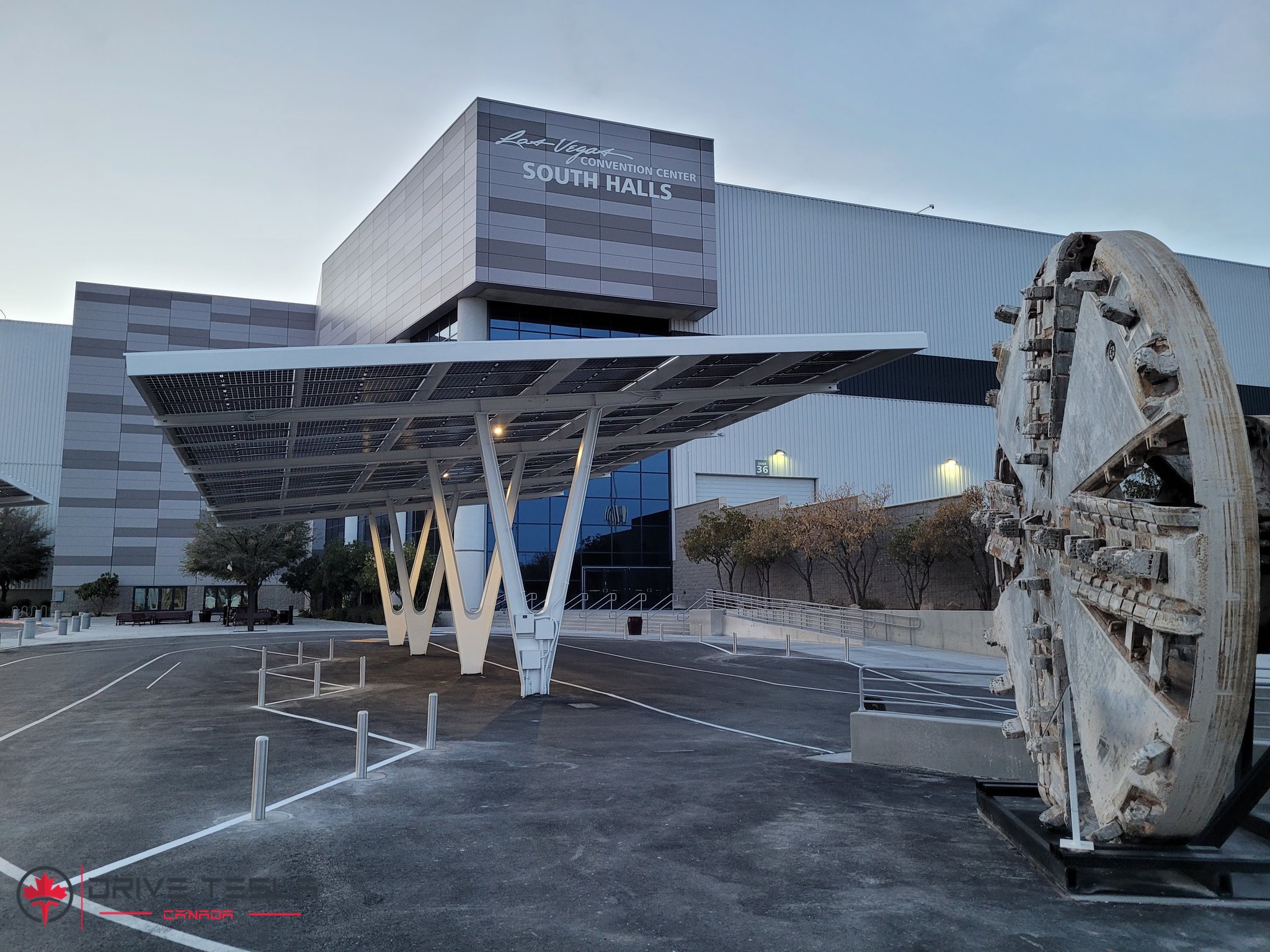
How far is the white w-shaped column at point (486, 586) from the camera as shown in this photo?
63.8 feet

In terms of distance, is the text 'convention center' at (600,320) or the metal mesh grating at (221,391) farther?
the text 'convention center' at (600,320)

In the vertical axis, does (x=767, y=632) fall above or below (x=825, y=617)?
below

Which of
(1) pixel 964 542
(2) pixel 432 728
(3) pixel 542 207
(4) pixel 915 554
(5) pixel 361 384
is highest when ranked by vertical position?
(3) pixel 542 207

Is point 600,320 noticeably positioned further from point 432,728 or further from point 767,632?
point 432,728

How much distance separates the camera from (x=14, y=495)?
44594 millimetres

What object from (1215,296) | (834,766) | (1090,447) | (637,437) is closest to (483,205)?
(637,437)

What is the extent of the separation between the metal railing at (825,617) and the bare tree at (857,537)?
4.52ft

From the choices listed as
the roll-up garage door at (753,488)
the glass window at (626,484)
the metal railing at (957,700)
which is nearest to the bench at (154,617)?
the glass window at (626,484)

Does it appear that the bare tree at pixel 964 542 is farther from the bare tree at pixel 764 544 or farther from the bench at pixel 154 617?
the bench at pixel 154 617

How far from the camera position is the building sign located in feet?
151

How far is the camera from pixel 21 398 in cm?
7038

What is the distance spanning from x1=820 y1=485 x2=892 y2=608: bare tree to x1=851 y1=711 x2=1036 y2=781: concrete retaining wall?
88.1 ft

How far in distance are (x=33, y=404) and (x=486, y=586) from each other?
65.8 metres

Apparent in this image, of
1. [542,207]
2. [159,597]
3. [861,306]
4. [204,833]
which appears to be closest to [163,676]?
[204,833]
